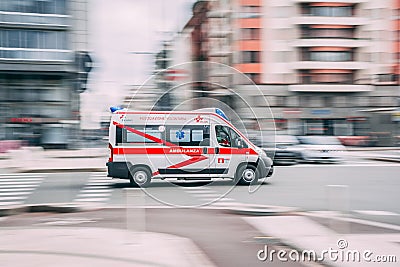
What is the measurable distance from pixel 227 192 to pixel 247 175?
1.33 m

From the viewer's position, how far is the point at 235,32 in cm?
5047

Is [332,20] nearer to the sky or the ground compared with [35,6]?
nearer to the sky

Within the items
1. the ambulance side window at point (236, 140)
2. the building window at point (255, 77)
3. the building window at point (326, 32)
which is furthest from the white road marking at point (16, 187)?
the building window at point (326, 32)

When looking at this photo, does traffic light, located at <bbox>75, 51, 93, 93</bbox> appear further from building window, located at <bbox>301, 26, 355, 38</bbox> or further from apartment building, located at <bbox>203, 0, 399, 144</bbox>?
building window, located at <bbox>301, 26, 355, 38</bbox>

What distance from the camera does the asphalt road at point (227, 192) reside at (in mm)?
11734

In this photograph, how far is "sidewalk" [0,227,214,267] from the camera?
627 cm

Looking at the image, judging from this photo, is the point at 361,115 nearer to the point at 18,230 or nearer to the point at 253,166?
the point at 253,166

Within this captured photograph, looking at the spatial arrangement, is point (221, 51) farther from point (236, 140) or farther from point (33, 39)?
point (236, 140)

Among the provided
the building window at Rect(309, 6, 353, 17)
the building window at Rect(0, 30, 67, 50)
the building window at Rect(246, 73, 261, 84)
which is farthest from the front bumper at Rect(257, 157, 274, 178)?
the building window at Rect(309, 6, 353, 17)

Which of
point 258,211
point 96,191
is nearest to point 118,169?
point 96,191

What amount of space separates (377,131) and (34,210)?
38829 millimetres

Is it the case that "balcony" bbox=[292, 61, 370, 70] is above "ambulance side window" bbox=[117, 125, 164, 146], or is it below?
above

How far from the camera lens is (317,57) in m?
51.3

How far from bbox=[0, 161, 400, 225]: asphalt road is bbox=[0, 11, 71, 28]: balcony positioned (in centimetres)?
2558
